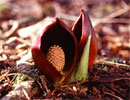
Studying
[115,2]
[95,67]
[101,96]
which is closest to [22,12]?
[115,2]

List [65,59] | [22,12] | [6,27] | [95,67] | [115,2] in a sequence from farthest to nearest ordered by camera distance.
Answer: [115,2], [22,12], [6,27], [95,67], [65,59]

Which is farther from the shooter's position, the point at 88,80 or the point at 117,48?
the point at 117,48

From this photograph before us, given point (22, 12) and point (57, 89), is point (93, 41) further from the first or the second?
point (22, 12)

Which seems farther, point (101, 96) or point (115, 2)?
point (115, 2)

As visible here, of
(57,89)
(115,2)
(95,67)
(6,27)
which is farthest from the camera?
(115,2)

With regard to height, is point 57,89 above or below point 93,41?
below

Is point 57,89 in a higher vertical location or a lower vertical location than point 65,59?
lower

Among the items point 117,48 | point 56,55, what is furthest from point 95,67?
point 117,48

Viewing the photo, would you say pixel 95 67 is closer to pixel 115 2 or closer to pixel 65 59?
pixel 65 59

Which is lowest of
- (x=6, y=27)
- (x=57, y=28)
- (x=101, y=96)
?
(x=101, y=96)
